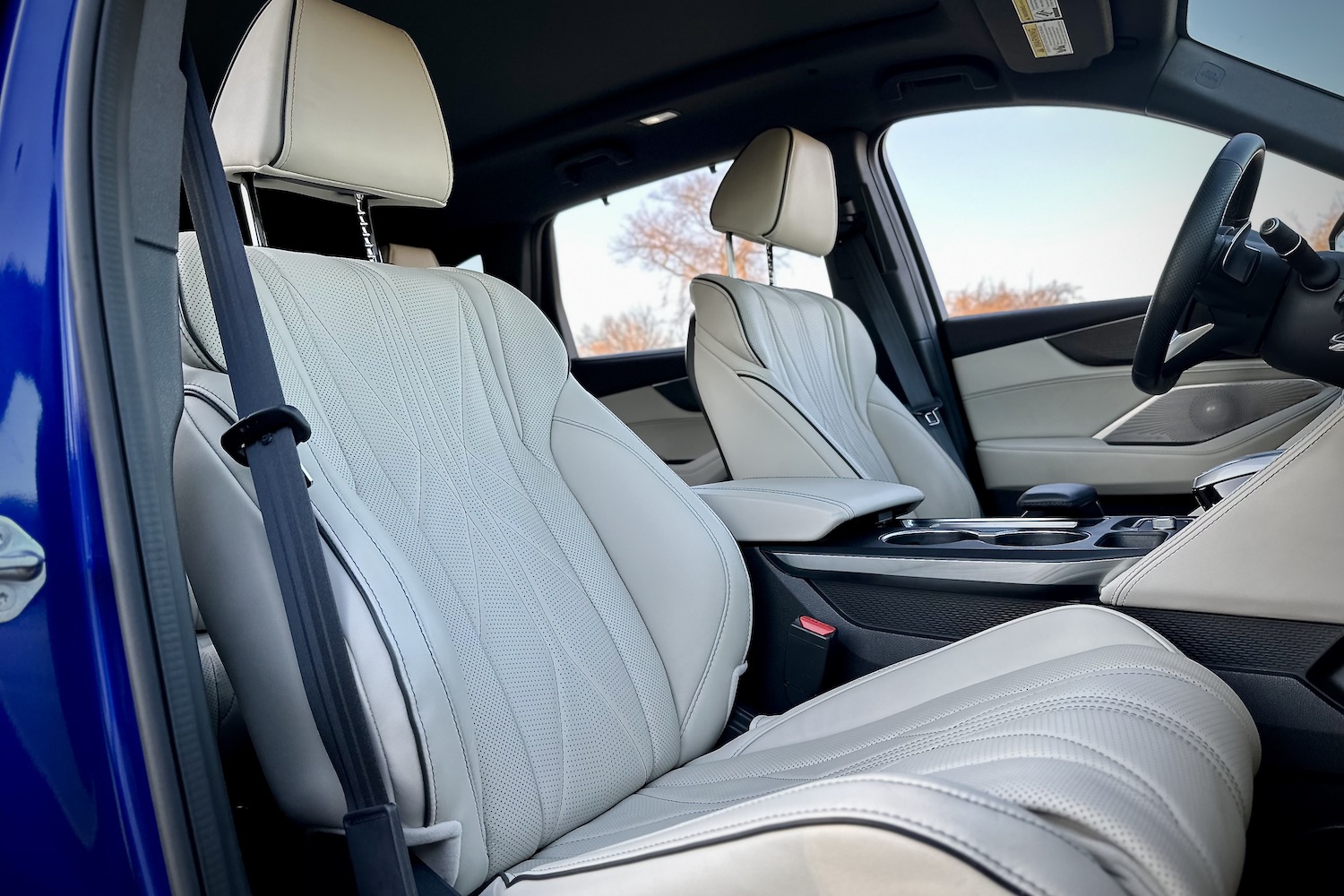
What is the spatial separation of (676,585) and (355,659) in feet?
1.74

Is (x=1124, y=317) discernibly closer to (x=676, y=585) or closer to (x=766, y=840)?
(x=676, y=585)

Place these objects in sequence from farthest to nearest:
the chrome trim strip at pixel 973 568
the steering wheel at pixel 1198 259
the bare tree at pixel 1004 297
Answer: the bare tree at pixel 1004 297, the chrome trim strip at pixel 973 568, the steering wheel at pixel 1198 259

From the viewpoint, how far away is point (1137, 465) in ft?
8.95

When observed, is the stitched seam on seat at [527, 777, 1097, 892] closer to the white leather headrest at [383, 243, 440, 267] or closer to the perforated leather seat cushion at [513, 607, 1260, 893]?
the perforated leather seat cushion at [513, 607, 1260, 893]

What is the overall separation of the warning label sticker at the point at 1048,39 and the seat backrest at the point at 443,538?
5.60 feet

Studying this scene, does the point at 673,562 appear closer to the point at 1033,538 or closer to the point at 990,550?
the point at 990,550

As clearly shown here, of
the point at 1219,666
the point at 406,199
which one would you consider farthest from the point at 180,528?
the point at 1219,666

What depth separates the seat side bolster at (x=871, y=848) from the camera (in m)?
0.52

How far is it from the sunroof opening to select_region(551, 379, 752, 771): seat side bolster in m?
1.95

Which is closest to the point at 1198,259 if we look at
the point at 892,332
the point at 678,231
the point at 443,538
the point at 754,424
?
the point at 443,538

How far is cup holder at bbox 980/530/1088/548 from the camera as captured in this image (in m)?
1.48

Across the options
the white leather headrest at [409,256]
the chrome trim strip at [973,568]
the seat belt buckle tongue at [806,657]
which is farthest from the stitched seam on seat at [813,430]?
the white leather headrest at [409,256]

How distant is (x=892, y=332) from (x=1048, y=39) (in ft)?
3.26

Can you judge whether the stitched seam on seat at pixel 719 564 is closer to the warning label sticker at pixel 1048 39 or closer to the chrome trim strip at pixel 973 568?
the chrome trim strip at pixel 973 568
